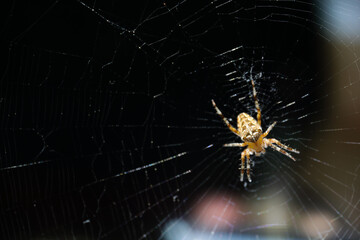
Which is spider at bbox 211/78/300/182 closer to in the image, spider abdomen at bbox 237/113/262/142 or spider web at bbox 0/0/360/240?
spider abdomen at bbox 237/113/262/142

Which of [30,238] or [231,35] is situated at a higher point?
[231,35]

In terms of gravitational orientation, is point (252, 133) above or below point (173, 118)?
below

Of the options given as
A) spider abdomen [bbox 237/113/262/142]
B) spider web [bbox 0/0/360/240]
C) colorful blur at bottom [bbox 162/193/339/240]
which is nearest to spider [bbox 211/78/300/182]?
spider abdomen [bbox 237/113/262/142]

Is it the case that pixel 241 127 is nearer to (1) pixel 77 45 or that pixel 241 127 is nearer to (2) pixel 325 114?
(2) pixel 325 114

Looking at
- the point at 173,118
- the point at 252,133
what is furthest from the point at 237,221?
the point at 173,118

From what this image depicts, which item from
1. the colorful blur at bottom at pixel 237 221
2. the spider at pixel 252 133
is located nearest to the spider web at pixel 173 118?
the colorful blur at bottom at pixel 237 221

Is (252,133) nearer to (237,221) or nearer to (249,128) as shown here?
(249,128)

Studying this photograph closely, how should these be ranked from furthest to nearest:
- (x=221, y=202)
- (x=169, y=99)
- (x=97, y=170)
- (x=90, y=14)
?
(x=221, y=202) → (x=169, y=99) → (x=97, y=170) → (x=90, y=14)

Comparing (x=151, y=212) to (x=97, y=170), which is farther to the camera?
(x=151, y=212)

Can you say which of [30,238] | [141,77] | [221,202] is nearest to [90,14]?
[141,77]
